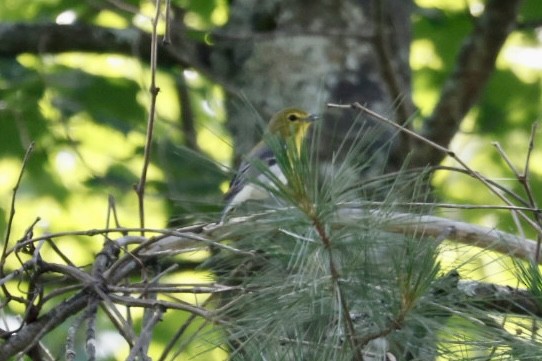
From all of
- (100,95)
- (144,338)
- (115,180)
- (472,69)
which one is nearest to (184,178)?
(115,180)

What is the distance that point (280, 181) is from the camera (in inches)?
82.2

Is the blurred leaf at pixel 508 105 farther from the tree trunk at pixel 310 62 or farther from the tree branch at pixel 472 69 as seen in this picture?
the tree branch at pixel 472 69

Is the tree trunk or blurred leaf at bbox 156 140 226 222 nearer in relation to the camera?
the tree trunk

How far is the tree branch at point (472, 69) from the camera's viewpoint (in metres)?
4.62

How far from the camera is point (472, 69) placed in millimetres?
4676

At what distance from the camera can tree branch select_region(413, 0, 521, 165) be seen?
4617 mm

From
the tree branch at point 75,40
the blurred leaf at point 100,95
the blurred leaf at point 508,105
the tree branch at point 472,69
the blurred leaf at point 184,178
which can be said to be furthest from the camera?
the blurred leaf at point 508,105

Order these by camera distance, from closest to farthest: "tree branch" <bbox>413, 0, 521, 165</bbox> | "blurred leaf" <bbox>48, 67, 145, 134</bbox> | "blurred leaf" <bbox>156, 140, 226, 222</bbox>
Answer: "tree branch" <bbox>413, 0, 521, 165</bbox> → "blurred leaf" <bbox>156, 140, 226, 222</bbox> → "blurred leaf" <bbox>48, 67, 145, 134</bbox>

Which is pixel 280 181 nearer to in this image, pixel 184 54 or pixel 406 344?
pixel 406 344

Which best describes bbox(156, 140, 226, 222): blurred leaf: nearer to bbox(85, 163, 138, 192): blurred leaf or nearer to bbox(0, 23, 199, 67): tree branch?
bbox(85, 163, 138, 192): blurred leaf

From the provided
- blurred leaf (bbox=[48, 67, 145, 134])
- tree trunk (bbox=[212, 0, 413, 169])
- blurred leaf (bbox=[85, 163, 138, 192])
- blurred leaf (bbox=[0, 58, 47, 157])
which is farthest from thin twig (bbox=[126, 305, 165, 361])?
blurred leaf (bbox=[48, 67, 145, 134])

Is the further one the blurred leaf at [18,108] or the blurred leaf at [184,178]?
the blurred leaf at [18,108]

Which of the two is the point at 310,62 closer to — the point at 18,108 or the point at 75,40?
the point at 75,40

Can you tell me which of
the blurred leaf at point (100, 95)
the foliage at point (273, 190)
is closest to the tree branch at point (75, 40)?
the foliage at point (273, 190)
